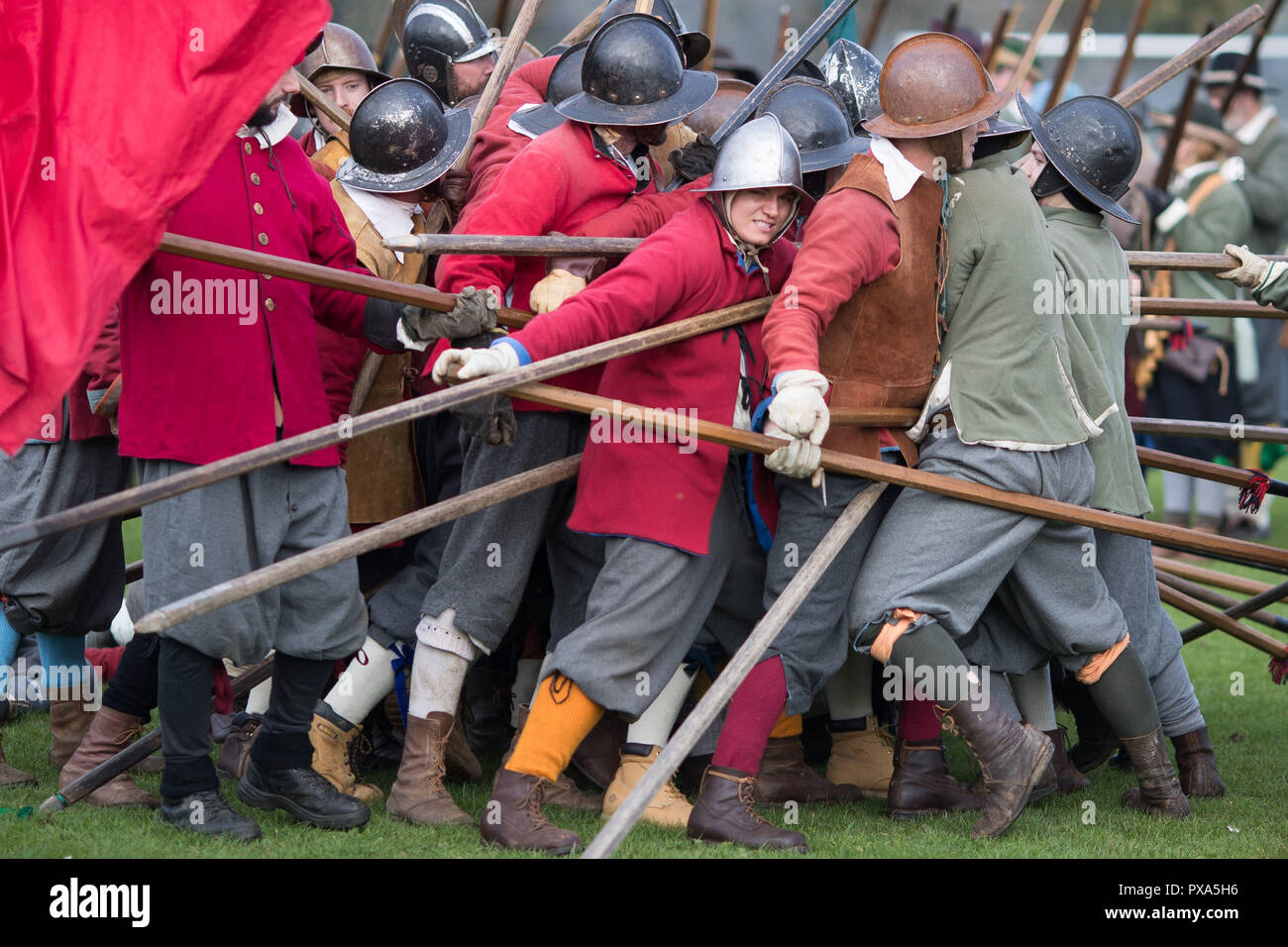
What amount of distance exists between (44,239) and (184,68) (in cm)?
56

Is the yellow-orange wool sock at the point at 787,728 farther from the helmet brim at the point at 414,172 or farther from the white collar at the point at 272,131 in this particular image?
the white collar at the point at 272,131

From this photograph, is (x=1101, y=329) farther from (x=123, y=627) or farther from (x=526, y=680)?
(x=123, y=627)

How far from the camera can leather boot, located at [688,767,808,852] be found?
4.29m

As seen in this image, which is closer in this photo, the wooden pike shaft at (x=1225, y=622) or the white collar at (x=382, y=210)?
the white collar at (x=382, y=210)

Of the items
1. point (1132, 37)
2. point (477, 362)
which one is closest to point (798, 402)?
point (477, 362)

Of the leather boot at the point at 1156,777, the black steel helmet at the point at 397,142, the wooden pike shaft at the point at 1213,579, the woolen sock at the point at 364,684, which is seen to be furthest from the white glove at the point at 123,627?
the wooden pike shaft at the point at 1213,579

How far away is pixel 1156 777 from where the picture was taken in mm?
4836

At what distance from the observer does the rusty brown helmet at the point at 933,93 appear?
449 centimetres

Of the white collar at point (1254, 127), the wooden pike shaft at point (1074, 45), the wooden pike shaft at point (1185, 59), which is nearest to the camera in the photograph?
the wooden pike shaft at point (1185, 59)

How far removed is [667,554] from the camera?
434 centimetres

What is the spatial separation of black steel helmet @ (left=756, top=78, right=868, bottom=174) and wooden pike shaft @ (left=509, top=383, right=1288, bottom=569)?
3.44 feet

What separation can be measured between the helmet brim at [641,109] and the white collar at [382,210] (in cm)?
61

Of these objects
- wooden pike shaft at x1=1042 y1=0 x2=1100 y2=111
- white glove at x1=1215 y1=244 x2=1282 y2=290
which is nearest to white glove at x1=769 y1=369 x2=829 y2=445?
white glove at x1=1215 y1=244 x2=1282 y2=290
